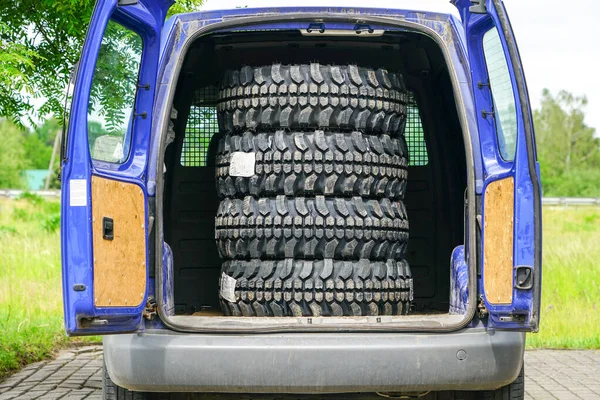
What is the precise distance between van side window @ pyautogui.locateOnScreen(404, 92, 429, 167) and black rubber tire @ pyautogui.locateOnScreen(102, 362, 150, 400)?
6.37 feet

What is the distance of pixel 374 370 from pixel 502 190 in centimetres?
89

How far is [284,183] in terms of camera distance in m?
4.11

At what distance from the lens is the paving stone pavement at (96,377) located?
623 centimetres

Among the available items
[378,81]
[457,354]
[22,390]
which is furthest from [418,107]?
[22,390]

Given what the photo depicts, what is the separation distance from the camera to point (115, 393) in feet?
14.1

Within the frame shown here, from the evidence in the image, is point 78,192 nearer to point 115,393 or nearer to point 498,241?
point 115,393

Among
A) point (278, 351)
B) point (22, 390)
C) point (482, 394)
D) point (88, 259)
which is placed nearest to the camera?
point (88, 259)

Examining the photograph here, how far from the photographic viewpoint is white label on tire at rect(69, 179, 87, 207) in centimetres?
346

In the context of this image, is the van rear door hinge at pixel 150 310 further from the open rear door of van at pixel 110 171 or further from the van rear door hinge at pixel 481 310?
the van rear door hinge at pixel 481 310

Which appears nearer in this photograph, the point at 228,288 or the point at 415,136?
the point at 228,288

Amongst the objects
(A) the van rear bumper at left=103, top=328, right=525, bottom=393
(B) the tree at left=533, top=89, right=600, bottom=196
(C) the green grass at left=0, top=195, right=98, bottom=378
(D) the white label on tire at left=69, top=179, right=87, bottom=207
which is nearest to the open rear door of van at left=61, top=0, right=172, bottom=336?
(D) the white label on tire at left=69, top=179, right=87, bottom=207

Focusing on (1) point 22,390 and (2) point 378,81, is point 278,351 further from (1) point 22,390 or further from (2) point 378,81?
(1) point 22,390

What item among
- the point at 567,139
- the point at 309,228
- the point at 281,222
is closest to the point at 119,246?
the point at 281,222

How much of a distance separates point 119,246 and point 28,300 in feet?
22.7
